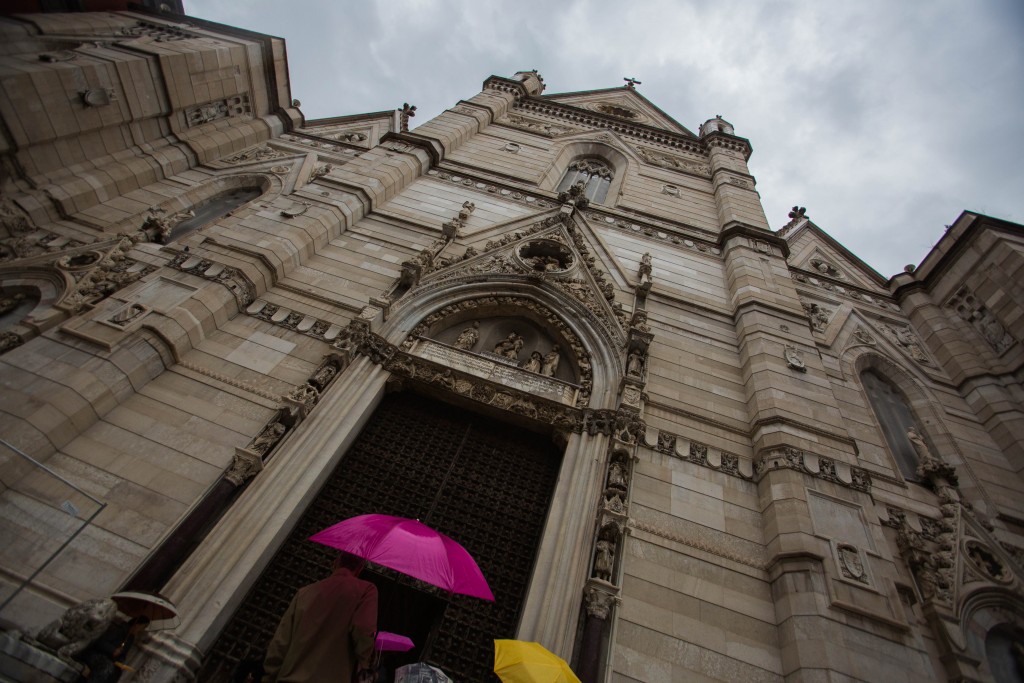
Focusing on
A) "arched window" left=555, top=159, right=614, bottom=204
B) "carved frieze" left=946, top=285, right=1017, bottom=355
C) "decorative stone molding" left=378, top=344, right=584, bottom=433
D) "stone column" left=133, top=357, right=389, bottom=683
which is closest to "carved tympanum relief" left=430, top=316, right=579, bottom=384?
"decorative stone molding" left=378, top=344, right=584, bottom=433

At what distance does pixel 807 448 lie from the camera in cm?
657

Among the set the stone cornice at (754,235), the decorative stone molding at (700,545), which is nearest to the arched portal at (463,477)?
the decorative stone molding at (700,545)

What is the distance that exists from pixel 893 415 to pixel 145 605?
39.3ft

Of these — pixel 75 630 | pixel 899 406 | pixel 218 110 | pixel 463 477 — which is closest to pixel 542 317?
pixel 463 477

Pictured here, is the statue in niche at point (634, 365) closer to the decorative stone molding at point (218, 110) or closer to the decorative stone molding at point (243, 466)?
the decorative stone molding at point (243, 466)

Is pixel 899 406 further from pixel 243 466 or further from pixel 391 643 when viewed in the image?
pixel 243 466

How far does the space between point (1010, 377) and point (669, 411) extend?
810 cm

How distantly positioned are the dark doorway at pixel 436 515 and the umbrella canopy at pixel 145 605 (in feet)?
3.93

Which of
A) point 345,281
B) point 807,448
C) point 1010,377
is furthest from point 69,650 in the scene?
point 1010,377

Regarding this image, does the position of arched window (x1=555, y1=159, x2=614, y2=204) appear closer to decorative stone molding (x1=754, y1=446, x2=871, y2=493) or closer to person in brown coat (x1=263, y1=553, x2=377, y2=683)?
decorative stone molding (x1=754, y1=446, x2=871, y2=493)

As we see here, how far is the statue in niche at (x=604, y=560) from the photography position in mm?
5077

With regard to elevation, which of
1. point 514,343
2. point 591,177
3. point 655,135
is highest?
point 655,135

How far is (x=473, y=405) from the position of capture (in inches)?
281

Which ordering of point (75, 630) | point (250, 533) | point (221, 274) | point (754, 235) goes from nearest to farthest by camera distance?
point (75, 630) < point (250, 533) < point (221, 274) < point (754, 235)
